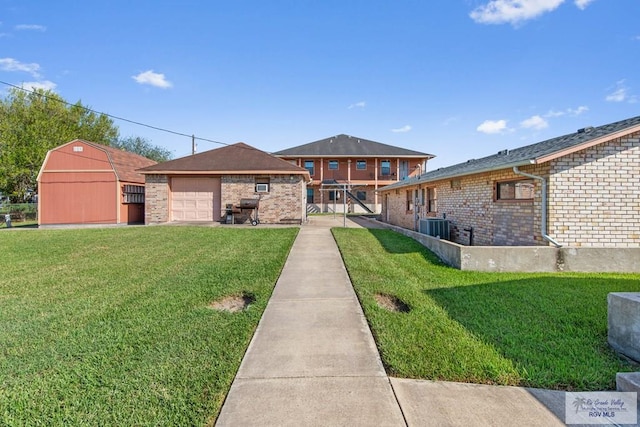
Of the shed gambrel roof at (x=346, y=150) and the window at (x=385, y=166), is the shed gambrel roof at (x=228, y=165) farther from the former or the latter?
the window at (x=385, y=166)

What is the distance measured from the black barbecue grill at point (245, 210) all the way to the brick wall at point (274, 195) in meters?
0.27

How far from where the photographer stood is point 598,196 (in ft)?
23.6

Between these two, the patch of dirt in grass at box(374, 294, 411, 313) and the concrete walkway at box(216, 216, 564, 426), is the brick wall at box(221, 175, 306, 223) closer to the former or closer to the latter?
the patch of dirt in grass at box(374, 294, 411, 313)

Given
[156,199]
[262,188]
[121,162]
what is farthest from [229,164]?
[121,162]

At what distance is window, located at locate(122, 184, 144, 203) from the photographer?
1848 centimetres

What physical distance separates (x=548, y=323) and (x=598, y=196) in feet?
16.4

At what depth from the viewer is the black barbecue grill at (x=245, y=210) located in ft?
54.1

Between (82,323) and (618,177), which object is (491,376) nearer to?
(82,323)

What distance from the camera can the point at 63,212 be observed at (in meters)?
18.2

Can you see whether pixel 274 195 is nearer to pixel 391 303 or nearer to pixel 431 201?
pixel 431 201

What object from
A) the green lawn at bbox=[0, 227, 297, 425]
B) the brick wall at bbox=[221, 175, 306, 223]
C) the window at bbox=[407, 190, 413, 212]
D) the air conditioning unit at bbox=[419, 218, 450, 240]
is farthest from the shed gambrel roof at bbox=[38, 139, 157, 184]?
the air conditioning unit at bbox=[419, 218, 450, 240]

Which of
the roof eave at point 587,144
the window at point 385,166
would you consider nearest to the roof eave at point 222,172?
the roof eave at point 587,144

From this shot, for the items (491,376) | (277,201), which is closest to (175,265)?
(491,376)

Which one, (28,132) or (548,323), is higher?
(28,132)
